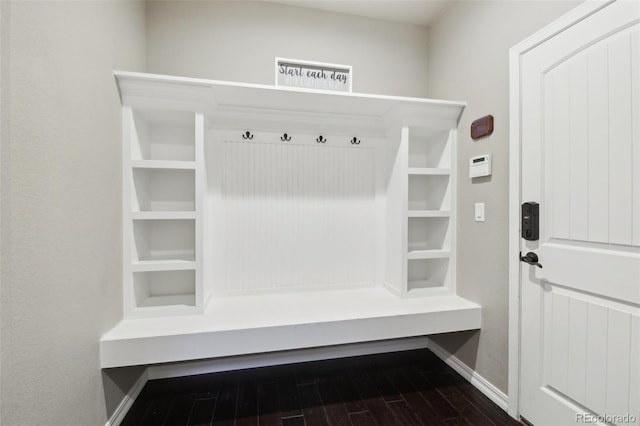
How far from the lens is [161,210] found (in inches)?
75.2

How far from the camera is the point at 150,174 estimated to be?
1893mm

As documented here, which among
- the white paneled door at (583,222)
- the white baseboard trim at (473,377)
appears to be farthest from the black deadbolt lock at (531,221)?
the white baseboard trim at (473,377)

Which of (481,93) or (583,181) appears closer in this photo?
(583,181)

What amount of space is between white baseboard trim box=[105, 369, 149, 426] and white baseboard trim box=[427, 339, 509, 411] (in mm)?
2255

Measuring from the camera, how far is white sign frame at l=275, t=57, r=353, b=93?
6.75ft

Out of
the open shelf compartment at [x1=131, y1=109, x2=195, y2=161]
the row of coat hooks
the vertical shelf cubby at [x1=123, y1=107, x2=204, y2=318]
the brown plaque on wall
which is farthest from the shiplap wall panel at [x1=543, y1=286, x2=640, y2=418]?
the open shelf compartment at [x1=131, y1=109, x2=195, y2=161]

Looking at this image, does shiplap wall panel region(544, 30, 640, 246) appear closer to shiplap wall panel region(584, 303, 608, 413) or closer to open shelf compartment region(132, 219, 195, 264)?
shiplap wall panel region(584, 303, 608, 413)

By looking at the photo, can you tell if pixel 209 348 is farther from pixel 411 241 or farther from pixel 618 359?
pixel 618 359

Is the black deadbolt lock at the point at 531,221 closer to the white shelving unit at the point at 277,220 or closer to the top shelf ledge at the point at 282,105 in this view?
the white shelving unit at the point at 277,220

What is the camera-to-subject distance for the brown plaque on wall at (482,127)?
5.62 feet

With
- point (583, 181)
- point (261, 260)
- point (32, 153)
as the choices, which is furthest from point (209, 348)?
point (583, 181)

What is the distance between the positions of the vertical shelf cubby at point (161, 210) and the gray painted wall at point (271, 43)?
471mm

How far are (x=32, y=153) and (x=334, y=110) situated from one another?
1.67 m

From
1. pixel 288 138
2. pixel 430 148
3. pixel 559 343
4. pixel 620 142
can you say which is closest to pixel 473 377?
pixel 559 343
